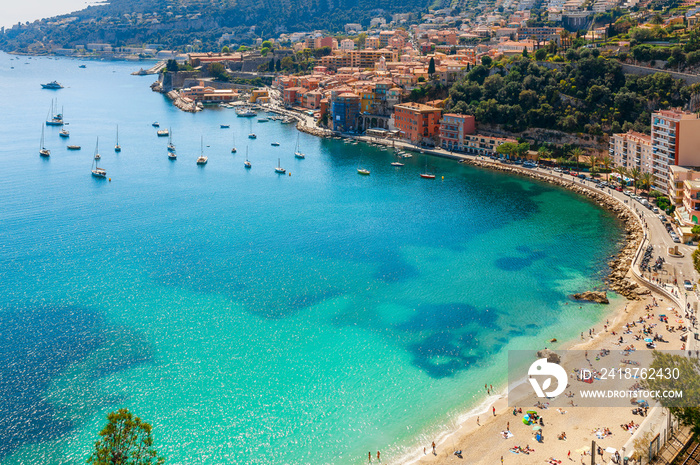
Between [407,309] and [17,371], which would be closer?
[17,371]

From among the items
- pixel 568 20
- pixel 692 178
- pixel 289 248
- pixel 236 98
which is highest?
pixel 568 20

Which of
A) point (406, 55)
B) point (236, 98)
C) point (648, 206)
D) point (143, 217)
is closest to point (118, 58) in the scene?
point (236, 98)

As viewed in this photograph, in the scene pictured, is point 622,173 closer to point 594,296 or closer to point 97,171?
point 594,296

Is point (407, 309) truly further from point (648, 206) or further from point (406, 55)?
point (406, 55)

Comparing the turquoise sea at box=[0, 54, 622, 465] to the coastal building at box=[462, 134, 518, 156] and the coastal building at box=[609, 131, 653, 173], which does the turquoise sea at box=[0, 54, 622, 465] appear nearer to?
the coastal building at box=[462, 134, 518, 156]

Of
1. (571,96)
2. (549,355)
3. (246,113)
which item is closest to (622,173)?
(571,96)

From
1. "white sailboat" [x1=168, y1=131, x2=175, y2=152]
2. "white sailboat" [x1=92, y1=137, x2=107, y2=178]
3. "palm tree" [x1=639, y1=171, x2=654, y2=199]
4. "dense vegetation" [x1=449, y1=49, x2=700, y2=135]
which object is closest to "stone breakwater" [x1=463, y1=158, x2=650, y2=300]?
"palm tree" [x1=639, y1=171, x2=654, y2=199]

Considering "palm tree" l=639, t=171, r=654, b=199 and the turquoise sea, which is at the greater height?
"palm tree" l=639, t=171, r=654, b=199
